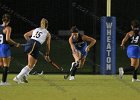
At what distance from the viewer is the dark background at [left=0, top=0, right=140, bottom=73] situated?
2283cm

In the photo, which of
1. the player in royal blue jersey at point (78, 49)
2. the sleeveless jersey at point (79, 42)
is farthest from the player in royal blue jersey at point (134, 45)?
the sleeveless jersey at point (79, 42)

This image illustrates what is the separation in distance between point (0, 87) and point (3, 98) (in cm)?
213

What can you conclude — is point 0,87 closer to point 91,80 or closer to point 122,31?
point 91,80

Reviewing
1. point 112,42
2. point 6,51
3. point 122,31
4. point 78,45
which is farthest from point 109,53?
point 122,31

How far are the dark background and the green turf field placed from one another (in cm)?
544

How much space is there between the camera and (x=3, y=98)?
11391mm

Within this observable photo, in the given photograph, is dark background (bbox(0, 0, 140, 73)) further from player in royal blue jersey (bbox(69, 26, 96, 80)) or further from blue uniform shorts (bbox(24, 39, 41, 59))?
blue uniform shorts (bbox(24, 39, 41, 59))

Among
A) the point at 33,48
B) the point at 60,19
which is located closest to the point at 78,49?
the point at 33,48

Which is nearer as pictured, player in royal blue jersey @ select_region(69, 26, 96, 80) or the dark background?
player in royal blue jersey @ select_region(69, 26, 96, 80)

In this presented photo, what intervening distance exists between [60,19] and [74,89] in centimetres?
1195

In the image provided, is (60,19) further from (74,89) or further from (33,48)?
(74,89)

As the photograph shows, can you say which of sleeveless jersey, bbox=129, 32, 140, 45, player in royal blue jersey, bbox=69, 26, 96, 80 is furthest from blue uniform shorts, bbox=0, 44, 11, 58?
sleeveless jersey, bbox=129, 32, 140, 45

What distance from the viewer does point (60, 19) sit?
2494 centimetres

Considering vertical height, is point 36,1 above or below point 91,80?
above
